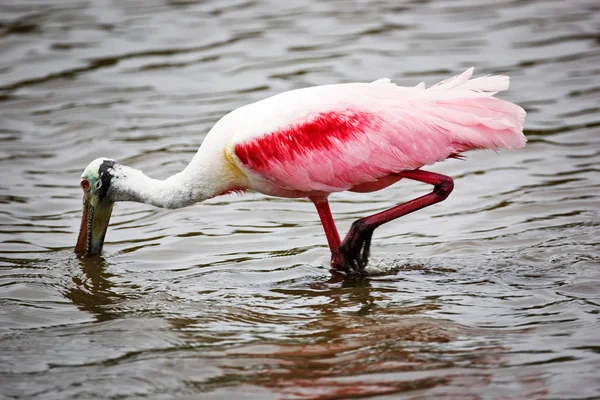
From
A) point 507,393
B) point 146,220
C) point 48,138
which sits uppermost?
point 48,138

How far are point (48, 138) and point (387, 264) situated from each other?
6.63m

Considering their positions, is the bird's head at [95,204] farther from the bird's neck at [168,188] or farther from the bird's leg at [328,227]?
the bird's leg at [328,227]

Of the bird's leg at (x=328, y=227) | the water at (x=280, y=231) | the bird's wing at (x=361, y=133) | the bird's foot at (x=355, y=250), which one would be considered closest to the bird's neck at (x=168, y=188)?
the bird's wing at (x=361, y=133)

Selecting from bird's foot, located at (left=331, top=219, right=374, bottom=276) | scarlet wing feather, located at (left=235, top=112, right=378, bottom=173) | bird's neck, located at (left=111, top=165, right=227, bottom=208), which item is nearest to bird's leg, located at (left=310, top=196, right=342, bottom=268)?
bird's foot, located at (left=331, top=219, right=374, bottom=276)

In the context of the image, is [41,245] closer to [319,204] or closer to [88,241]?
[88,241]

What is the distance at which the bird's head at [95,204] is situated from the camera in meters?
9.25

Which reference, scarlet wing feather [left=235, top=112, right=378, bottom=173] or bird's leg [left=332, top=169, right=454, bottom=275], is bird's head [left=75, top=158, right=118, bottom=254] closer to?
scarlet wing feather [left=235, top=112, right=378, bottom=173]

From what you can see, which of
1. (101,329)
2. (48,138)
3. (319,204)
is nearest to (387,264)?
(319,204)

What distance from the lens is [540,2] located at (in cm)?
1816

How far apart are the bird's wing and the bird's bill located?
66.6 inches

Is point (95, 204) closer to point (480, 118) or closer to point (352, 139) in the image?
point (352, 139)

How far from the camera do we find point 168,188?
894cm

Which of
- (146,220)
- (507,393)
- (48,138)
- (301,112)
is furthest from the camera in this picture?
(48,138)

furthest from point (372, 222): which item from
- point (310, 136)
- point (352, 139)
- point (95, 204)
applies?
point (95, 204)
